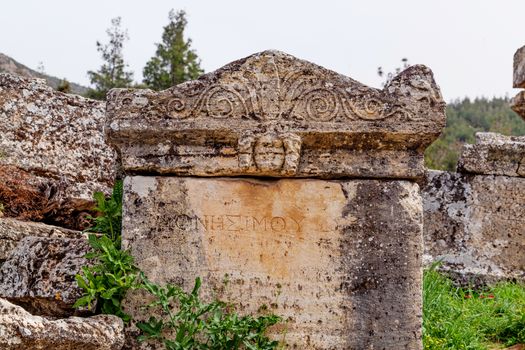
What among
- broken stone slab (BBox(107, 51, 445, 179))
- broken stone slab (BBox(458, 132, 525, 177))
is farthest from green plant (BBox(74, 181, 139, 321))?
broken stone slab (BBox(458, 132, 525, 177))

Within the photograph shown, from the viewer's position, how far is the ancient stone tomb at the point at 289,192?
418 centimetres

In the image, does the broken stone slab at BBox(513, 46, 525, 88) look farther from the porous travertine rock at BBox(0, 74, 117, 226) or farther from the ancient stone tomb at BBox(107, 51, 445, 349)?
the porous travertine rock at BBox(0, 74, 117, 226)

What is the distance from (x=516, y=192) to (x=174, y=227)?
4.54 metres

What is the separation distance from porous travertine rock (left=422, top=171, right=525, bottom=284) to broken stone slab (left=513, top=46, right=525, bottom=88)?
80.7 inches

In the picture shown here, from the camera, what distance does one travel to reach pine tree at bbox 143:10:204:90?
17.2 m

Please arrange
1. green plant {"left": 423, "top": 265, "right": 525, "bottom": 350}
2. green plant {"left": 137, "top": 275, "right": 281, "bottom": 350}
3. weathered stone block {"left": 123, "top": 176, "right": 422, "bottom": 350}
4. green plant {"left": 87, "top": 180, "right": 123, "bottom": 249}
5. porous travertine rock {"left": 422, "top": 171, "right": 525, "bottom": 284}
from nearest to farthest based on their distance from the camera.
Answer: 1. green plant {"left": 137, "top": 275, "right": 281, "bottom": 350}
2. weathered stone block {"left": 123, "top": 176, "right": 422, "bottom": 350}
3. green plant {"left": 87, "top": 180, "right": 123, "bottom": 249}
4. green plant {"left": 423, "top": 265, "right": 525, "bottom": 350}
5. porous travertine rock {"left": 422, "top": 171, "right": 525, "bottom": 284}

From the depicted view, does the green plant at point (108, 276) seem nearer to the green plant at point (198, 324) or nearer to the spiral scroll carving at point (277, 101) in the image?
the green plant at point (198, 324)

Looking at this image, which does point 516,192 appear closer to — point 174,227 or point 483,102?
point 174,227

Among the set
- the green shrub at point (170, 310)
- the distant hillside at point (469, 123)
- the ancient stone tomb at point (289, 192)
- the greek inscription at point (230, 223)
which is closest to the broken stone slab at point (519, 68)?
the ancient stone tomb at point (289, 192)

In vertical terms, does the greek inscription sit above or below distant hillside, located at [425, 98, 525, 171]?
below

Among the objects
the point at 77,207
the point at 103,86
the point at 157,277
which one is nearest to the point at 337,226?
the point at 157,277

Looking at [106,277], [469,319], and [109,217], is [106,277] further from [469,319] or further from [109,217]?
[469,319]

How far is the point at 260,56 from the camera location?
168 inches

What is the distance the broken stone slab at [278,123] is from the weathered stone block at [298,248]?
0.10 meters
